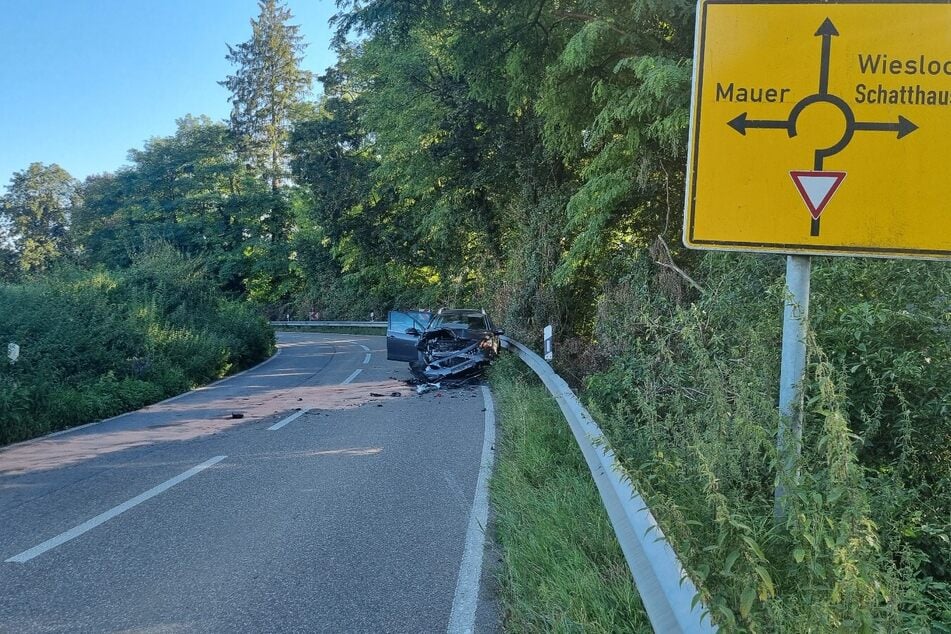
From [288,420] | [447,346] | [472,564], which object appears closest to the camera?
[472,564]

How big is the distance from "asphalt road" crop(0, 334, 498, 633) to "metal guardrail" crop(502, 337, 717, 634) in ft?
3.55

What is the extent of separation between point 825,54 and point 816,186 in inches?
21.0

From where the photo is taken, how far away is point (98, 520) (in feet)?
17.0

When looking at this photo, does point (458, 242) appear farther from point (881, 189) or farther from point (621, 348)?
point (881, 189)

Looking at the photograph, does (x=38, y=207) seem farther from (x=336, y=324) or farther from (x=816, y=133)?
(x=816, y=133)

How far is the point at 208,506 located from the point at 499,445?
11.5 ft

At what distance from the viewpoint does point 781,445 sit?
2.63 m

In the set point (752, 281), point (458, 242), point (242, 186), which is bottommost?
point (752, 281)

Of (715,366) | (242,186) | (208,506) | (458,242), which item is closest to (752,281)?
(715,366)

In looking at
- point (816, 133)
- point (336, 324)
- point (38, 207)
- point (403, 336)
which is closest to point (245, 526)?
point (816, 133)

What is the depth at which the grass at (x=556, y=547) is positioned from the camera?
309 centimetres

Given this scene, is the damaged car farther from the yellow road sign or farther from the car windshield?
the yellow road sign

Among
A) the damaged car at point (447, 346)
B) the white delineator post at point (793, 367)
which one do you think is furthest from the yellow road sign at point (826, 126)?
the damaged car at point (447, 346)

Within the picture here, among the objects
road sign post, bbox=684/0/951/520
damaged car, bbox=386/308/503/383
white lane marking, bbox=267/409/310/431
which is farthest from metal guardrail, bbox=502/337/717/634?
damaged car, bbox=386/308/503/383
